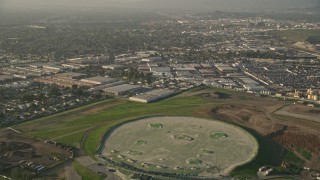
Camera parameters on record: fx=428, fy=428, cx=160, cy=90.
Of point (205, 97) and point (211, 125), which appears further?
point (205, 97)

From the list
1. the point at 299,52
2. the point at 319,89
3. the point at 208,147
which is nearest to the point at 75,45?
the point at 299,52

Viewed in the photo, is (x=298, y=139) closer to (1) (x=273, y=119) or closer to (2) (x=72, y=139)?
(1) (x=273, y=119)

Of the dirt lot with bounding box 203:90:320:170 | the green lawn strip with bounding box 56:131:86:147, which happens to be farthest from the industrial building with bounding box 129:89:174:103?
the green lawn strip with bounding box 56:131:86:147

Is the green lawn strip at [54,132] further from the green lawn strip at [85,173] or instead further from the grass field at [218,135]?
the grass field at [218,135]

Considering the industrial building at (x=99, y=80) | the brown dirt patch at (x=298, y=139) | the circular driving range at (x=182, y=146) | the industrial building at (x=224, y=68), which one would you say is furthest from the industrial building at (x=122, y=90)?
the brown dirt patch at (x=298, y=139)

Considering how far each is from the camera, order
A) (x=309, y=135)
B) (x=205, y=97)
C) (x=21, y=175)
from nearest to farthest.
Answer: (x=21, y=175) → (x=309, y=135) → (x=205, y=97)

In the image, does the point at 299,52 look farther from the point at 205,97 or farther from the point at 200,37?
the point at 205,97
